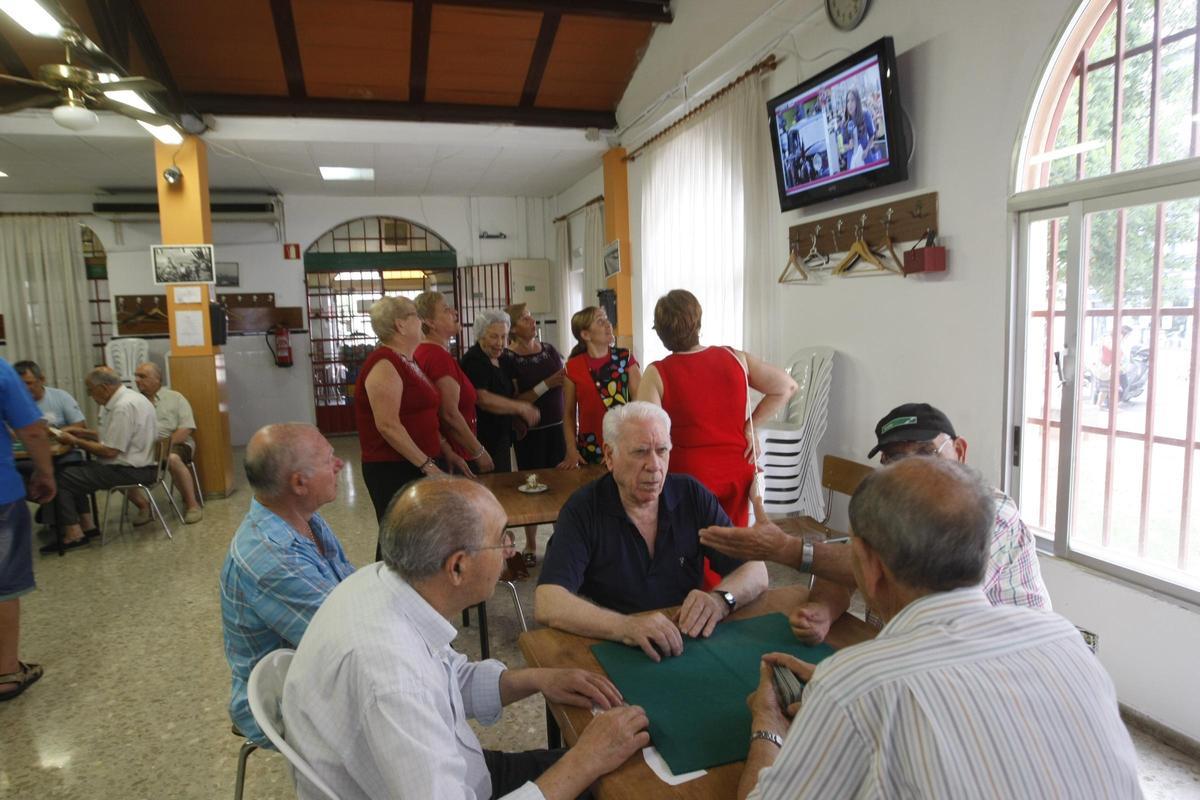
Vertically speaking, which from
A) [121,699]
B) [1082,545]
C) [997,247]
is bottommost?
[121,699]

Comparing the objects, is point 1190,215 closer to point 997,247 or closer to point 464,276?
point 997,247

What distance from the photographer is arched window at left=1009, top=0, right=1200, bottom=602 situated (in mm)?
2424

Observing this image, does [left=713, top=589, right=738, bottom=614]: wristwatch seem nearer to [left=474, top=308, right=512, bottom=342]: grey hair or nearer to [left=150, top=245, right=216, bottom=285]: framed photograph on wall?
[left=474, top=308, right=512, bottom=342]: grey hair

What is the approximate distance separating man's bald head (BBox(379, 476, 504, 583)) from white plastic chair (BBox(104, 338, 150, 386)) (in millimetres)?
9105

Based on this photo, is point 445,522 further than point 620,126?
No

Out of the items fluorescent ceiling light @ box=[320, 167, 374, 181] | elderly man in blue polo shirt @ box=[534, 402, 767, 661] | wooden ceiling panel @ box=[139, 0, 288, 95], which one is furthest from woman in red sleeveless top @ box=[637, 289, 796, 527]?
fluorescent ceiling light @ box=[320, 167, 374, 181]

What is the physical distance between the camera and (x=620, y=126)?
7086 mm

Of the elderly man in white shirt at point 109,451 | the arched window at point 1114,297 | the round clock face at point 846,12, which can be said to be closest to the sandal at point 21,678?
the elderly man in white shirt at point 109,451

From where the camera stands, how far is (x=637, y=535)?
201cm

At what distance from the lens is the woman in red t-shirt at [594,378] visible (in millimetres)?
3859

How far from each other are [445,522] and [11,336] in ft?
34.3

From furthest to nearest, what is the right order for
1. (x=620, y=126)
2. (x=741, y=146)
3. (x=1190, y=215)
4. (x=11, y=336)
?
(x=11, y=336)
(x=620, y=126)
(x=741, y=146)
(x=1190, y=215)

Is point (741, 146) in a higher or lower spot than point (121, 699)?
higher

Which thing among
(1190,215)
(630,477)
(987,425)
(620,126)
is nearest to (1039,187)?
(1190,215)
